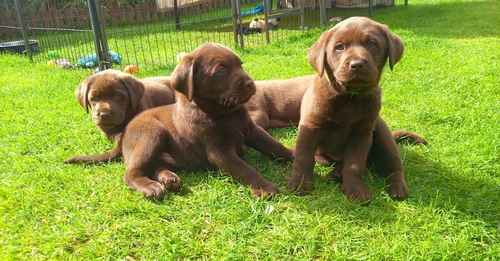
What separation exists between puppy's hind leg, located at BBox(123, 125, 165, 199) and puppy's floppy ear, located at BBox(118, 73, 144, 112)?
0.73 meters

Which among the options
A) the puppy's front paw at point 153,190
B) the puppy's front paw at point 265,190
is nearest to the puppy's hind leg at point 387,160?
the puppy's front paw at point 265,190

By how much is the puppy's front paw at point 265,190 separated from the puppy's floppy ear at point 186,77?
928mm

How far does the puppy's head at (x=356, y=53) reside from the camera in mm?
3016

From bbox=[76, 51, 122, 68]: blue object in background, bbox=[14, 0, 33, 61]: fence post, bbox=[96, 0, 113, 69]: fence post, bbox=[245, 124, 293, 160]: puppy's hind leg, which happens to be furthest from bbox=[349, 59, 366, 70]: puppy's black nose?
bbox=[14, 0, 33, 61]: fence post

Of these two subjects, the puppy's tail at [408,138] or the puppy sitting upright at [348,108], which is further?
the puppy's tail at [408,138]

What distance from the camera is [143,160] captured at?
370 centimetres

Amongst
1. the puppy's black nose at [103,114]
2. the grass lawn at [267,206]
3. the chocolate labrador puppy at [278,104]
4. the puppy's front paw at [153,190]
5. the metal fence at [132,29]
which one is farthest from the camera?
the metal fence at [132,29]

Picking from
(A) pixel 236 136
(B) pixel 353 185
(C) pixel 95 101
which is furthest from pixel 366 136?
(C) pixel 95 101

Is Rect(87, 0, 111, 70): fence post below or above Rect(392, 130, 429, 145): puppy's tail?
above

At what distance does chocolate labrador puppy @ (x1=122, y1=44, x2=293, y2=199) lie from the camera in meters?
3.55

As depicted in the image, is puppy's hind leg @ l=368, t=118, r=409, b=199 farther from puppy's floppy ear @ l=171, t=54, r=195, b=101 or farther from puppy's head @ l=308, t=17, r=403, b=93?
puppy's floppy ear @ l=171, t=54, r=195, b=101

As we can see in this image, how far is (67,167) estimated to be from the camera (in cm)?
417

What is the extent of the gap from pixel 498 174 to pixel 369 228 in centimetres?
139

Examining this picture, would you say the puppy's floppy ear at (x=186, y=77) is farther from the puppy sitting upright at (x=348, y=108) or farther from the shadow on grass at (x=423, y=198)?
the shadow on grass at (x=423, y=198)
